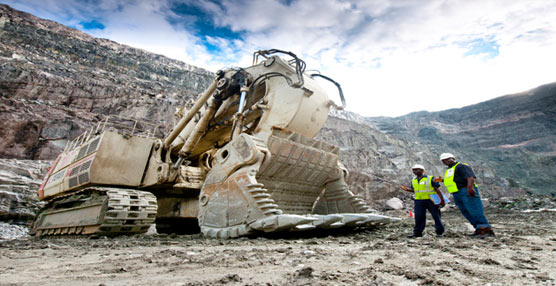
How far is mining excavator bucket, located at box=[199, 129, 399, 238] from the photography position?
3.61 meters

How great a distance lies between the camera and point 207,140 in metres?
6.17

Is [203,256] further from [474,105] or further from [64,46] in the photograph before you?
[474,105]

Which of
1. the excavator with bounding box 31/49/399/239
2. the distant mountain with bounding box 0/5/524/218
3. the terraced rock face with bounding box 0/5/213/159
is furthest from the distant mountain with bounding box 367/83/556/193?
the terraced rock face with bounding box 0/5/213/159

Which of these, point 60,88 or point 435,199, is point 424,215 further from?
point 60,88

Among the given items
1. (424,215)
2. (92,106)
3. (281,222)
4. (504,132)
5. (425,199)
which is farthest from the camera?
(504,132)

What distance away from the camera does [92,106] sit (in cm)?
2938

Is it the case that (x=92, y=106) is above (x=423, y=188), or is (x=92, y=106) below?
above

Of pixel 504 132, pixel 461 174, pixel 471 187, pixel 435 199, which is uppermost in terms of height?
pixel 504 132

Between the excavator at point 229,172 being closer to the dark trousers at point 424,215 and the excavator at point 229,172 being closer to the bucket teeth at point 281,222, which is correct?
the bucket teeth at point 281,222

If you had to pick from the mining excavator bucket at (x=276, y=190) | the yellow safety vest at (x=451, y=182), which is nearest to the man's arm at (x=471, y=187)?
the yellow safety vest at (x=451, y=182)

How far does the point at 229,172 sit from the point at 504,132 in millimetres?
61192

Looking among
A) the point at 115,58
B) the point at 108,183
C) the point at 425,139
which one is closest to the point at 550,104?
the point at 425,139

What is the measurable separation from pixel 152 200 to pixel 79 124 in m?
21.0

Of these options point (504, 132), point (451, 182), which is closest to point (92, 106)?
point (451, 182)
